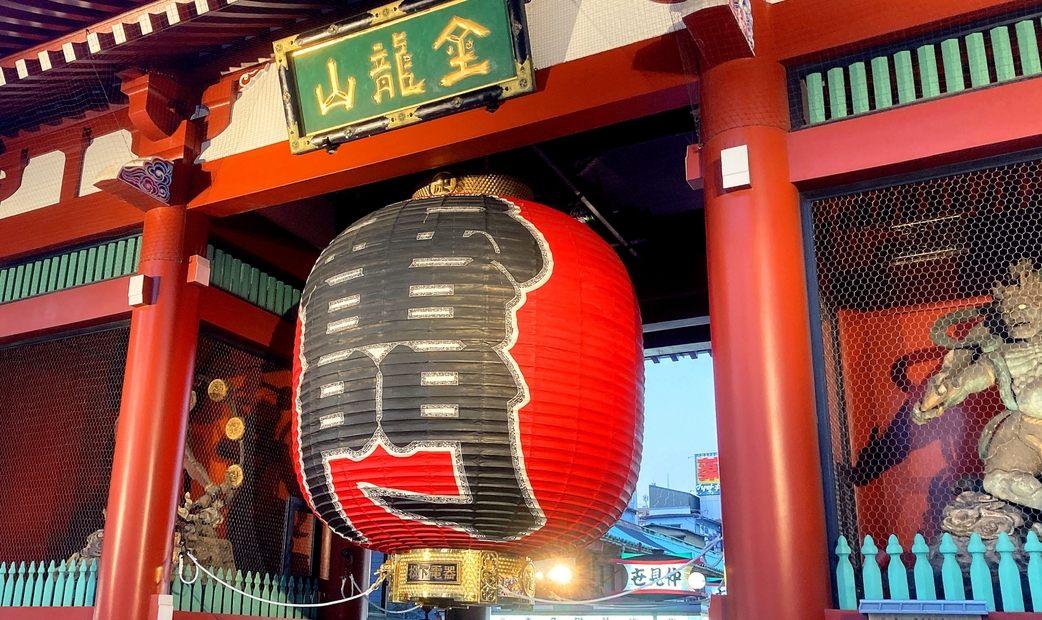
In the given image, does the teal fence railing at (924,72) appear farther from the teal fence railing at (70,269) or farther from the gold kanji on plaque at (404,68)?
the teal fence railing at (70,269)

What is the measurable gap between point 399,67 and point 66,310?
9.43 feet

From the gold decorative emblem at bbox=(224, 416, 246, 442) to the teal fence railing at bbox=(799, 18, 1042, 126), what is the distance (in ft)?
13.2

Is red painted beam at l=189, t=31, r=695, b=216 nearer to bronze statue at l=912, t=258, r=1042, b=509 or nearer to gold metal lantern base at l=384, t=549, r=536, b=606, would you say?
bronze statue at l=912, t=258, r=1042, b=509

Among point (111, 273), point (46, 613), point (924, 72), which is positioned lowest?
point (46, 613)

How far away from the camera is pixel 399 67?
4887 mm

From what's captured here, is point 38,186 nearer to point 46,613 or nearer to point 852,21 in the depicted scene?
point 46,613

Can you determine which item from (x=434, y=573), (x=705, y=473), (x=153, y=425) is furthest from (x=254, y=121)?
(x=705, y=473)

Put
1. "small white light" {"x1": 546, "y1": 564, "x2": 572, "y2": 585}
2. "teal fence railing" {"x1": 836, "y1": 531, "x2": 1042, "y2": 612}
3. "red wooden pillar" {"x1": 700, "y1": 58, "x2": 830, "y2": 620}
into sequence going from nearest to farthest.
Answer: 1. "teal fence railing" {"x1": 836, "y1": 531, "x2": 1042, "y2": 612}
2. "red wooden pillar" {"x1": 700, "y1": 58, "x2": 830, "y2": 620}
3. "small white light" {"x1": 546, "y1": 564, "x2": 572, "y2": 585}

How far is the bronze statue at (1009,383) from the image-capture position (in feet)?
11.9

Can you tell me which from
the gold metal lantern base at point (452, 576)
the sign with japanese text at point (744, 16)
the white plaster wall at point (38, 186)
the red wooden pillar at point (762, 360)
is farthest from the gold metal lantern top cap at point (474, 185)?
the white plaster wall at point (38, 186)

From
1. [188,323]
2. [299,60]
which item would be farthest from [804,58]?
[188,323]

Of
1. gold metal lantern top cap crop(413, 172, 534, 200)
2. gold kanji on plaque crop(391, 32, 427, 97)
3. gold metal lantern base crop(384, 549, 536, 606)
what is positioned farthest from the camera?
gold metal lantern top cap crop(413, 172, 534, 200)

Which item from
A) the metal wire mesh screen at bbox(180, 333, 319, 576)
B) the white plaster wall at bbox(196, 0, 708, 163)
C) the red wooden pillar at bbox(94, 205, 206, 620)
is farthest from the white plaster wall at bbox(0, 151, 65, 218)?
the white plaster wall at bbox(196, 0, 708, 163)

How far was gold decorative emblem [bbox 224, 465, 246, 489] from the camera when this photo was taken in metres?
5.95
